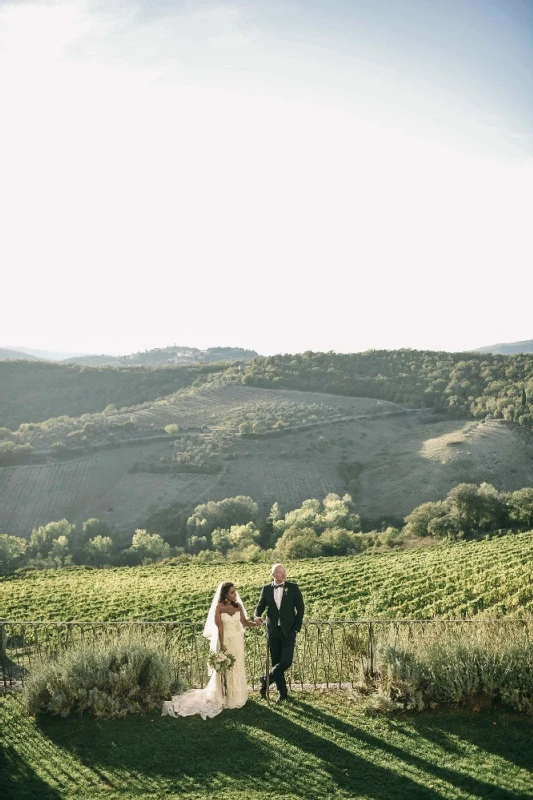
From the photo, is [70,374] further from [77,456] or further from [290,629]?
[290,629]

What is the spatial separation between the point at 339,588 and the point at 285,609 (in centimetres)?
2244

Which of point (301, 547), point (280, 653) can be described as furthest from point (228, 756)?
point (301, 547)

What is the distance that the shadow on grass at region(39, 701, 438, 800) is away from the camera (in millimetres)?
6875

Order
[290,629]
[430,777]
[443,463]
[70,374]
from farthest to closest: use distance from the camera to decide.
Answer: [70,374] → [443,463] → [290,629] → [430,777]

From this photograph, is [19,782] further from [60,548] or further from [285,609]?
[60,548]

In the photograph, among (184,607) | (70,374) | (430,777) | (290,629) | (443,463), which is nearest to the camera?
(430,777)

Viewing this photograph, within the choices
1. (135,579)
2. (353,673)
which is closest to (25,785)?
(353,673)

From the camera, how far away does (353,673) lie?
9.75 metres

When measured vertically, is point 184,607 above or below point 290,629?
below

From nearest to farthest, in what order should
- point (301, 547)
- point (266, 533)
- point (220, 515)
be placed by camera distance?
point (301, 547), point (266, 533), point (220, 515)

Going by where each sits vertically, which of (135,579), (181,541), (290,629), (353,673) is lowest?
(181,541)

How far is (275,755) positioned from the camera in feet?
24.7

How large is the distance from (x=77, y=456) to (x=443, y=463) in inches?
1723

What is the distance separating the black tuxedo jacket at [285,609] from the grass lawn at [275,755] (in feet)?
3.08
